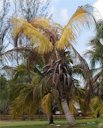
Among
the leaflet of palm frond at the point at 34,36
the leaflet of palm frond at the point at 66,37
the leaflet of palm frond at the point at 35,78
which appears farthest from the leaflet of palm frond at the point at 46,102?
the leaflet of palm frond at the point at 66,37

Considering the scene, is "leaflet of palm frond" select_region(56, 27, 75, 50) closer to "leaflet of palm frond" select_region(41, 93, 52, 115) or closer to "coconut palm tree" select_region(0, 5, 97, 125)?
"coconut palm tree" select_region(0, 5, 97, 125)

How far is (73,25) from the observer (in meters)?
23.5

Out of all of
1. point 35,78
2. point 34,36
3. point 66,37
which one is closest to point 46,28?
point 34,36

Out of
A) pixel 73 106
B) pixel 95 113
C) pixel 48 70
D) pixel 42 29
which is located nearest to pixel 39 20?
pixel 42 29

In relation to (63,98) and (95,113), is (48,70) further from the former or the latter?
(95,113)

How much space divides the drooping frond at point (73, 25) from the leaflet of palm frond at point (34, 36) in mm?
699

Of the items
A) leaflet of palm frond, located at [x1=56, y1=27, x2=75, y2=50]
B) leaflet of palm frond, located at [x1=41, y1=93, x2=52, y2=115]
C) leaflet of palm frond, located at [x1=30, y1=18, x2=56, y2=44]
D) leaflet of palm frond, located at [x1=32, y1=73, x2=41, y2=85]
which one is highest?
leaflet of palm frond, located at [x1=30, y1=18, x2=56, y2=44]

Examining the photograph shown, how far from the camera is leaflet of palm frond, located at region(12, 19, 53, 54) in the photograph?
23.8 metres

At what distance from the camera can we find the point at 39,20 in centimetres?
2525

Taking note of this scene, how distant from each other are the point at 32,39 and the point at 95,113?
12785 mm

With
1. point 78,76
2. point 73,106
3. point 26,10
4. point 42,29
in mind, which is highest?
point 26,10

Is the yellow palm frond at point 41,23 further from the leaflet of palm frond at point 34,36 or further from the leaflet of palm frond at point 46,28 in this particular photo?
the leaflet of palm frond at point 34,36

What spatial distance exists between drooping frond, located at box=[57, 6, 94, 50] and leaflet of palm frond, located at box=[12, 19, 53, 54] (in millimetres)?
699

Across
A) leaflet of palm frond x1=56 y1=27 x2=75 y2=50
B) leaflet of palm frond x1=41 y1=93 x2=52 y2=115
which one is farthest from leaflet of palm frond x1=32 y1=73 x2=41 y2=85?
leaflet of palm frond x1=56 y1=27 x2=75 y2=50
